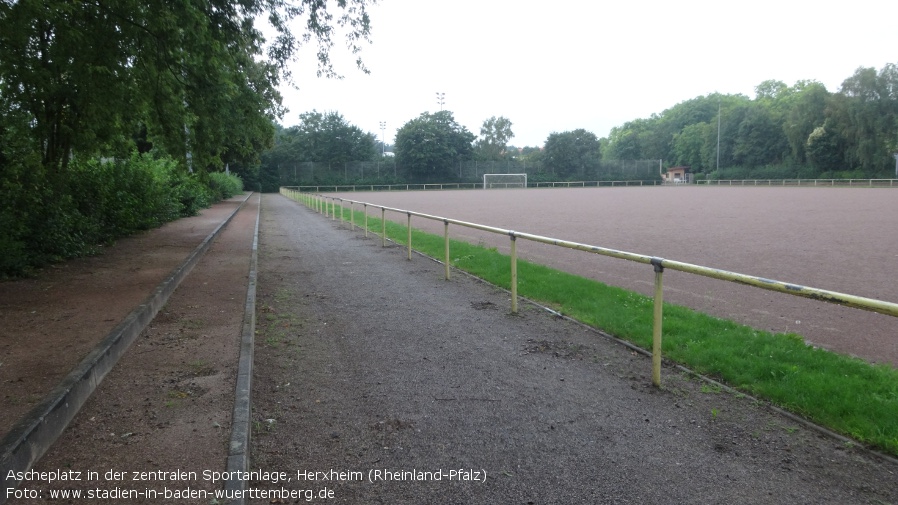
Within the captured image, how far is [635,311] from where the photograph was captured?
24.1 feet

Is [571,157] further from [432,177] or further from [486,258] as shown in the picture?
[486,258]

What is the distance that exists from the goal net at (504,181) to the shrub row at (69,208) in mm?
69489

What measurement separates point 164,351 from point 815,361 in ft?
19.1

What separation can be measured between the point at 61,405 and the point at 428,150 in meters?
85.2

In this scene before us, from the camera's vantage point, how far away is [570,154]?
3748 inches

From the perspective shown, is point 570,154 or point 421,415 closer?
point 421,415

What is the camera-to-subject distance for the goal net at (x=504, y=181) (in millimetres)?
86750

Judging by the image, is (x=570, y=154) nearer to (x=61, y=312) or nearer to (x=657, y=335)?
(x=61, y=312)

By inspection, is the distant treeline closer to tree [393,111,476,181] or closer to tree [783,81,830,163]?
tree [783,81,830,163]

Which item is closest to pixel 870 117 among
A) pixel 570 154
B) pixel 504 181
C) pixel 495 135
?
pixel 570 154

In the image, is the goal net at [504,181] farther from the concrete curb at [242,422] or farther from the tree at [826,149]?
the concrete curb at [242,422]

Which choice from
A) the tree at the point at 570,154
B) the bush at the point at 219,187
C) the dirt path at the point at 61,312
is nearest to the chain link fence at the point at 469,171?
the tree at the point at 570,154

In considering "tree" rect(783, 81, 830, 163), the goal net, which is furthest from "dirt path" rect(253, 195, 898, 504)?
"tree" rect(783, 81, 830, 163)

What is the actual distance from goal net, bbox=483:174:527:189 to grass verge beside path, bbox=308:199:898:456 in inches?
3086
